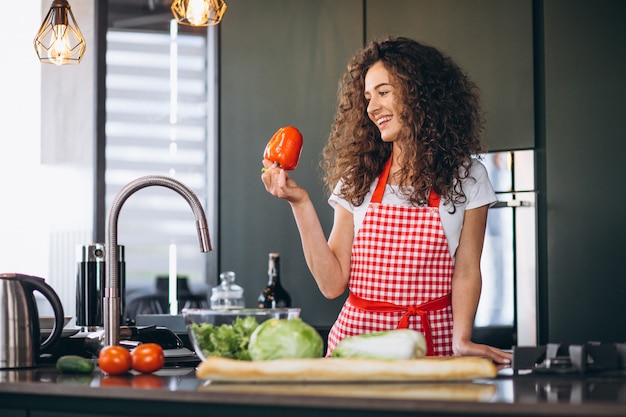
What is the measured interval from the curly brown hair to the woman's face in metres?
0.02

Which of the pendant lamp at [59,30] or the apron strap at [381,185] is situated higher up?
the pendant lamp at [59,30]

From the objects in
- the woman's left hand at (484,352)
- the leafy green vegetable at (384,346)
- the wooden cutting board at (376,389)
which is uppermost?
the leafy green vegetable at (384,346)

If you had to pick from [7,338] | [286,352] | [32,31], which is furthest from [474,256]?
[32,31]

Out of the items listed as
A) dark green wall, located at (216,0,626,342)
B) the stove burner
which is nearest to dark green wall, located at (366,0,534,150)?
dark green wall, located at (216,0,626,342)

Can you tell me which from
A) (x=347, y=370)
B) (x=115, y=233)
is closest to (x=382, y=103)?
(x=115, y=233)

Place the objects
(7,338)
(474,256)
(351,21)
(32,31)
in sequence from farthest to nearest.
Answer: (32,31)
(351,21)
(474,256)
(7,338)

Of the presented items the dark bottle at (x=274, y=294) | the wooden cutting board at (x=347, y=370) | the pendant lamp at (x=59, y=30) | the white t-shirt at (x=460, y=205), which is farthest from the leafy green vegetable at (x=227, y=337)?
the dark bottle at (x=274, y=294)

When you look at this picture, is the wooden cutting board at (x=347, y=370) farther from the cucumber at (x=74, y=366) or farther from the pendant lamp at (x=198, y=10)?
the pendant lamp at (x=198, y=10)

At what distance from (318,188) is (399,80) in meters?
1.26

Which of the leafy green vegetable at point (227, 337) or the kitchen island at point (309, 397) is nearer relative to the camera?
the kitchen island at point (309, 397)

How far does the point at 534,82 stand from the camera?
336 cm

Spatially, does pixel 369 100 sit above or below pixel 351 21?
below

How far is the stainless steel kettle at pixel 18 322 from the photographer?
1854 mm

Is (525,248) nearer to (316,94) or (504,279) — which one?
(504,279)
